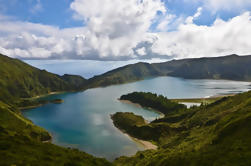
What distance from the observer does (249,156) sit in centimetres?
4516

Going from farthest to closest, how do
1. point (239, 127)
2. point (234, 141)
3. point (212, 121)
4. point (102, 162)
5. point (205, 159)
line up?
point (212, 121) → point (102, 162) → point (239, 127) → point (234, 141) → point (205, 159)

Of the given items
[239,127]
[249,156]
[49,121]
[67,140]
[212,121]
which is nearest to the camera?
[249,156]

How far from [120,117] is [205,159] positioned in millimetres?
130993

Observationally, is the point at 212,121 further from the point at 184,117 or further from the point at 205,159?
the point at 205,159

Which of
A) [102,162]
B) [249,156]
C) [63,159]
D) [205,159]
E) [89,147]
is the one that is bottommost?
[89,147]

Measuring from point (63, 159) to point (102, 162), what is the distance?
19.6 m

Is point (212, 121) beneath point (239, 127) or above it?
beneath

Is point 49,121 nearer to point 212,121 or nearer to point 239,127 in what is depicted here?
point 212,121

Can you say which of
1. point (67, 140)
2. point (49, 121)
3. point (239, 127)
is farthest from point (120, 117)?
point (239, 127)

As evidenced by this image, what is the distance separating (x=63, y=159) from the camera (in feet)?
224

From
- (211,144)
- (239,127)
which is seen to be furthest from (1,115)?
(239,127)

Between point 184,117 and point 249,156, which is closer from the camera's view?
point 249,156

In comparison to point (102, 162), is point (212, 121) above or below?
above

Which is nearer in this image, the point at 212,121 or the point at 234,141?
the point at 234,141
